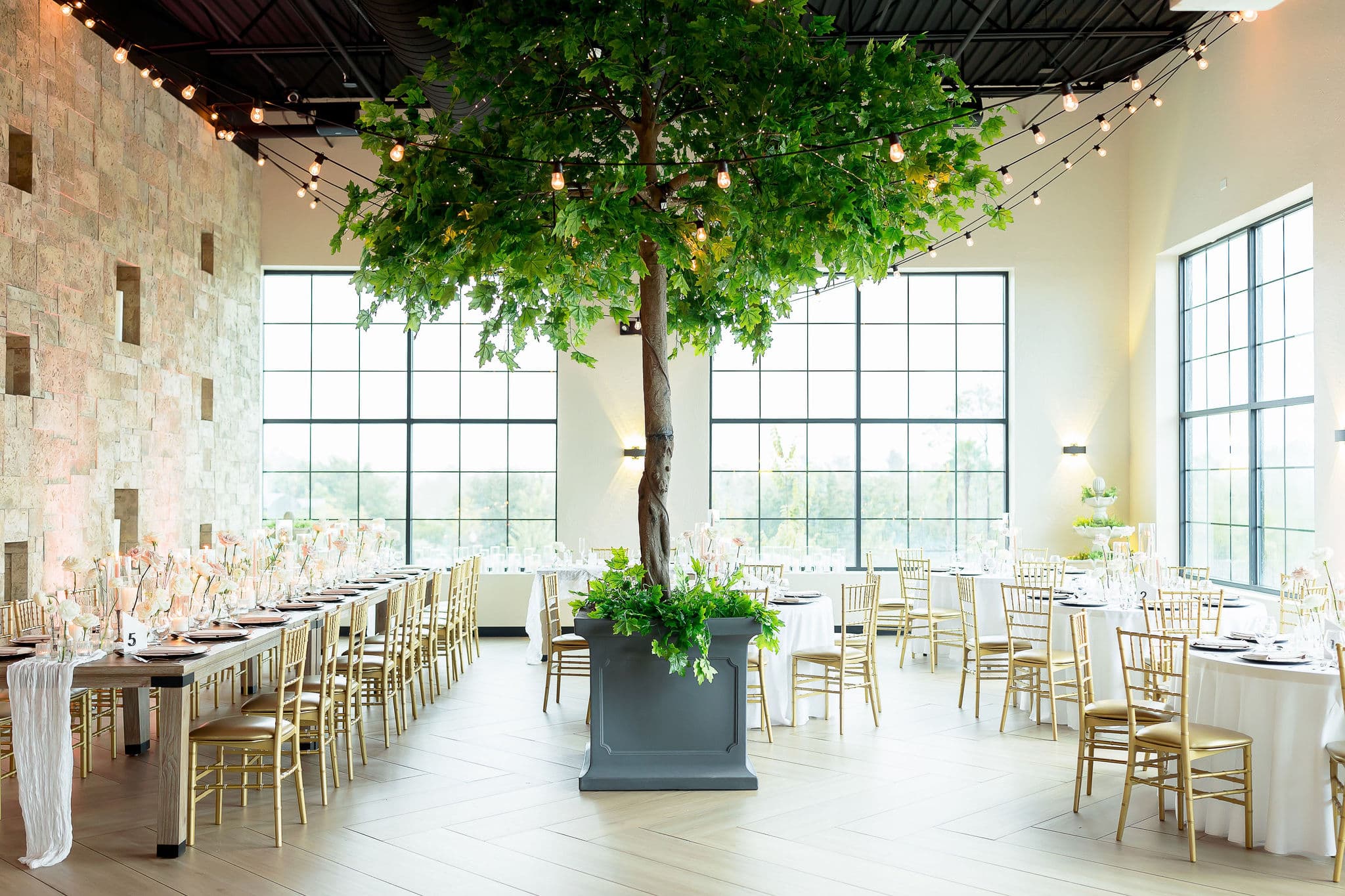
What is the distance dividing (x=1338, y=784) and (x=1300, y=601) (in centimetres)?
241

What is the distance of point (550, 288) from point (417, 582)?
10.6 ft

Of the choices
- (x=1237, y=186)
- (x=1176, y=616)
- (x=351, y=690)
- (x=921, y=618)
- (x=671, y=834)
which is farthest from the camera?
(x=921, y=618)

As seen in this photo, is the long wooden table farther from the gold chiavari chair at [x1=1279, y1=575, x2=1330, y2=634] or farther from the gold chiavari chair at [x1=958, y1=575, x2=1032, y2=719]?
the gold chiavari chair at [x1=1279, y1=575, x2=1330, y2=634]

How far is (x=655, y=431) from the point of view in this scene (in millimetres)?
6379

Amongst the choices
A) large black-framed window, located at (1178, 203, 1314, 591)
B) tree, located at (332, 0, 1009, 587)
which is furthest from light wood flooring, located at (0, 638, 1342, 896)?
large black-framed window, located at (1178, 203, 1314, 591)

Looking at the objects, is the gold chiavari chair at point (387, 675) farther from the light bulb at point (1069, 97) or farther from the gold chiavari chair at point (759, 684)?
the light bulb at point (1069, 97)

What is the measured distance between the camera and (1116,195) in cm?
1266

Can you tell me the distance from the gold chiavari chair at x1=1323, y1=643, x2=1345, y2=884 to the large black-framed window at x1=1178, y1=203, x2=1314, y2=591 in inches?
192

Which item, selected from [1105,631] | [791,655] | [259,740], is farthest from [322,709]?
[1105,631]

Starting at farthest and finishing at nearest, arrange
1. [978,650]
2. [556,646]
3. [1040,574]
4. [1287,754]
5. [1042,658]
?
[1040,574] → [556,646] → [978,650] → [1042,658] → [1287,754]

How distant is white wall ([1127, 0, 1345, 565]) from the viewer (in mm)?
8680

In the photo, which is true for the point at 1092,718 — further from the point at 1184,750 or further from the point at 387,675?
the point at 387,675

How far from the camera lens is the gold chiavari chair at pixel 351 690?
20.9ft

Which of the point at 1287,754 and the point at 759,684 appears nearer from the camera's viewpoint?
the point at 1287,754
